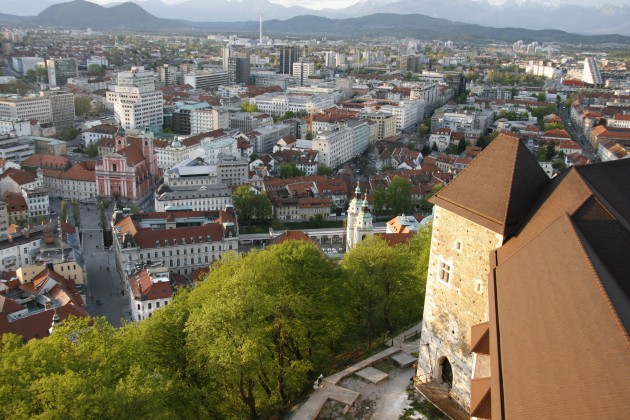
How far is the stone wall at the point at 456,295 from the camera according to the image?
2061 cm

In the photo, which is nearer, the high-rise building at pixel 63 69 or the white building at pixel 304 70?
the high-rise building at pixel 63 69

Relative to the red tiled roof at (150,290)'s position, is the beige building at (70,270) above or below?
below

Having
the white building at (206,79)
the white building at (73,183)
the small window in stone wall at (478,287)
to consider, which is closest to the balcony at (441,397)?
the small window in stone wall at (478,287)

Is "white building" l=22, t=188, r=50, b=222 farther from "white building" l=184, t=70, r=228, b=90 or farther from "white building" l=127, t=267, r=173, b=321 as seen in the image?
"white building" l=184, t=70, r=228, b=90

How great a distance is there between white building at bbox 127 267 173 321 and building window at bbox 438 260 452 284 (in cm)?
2509

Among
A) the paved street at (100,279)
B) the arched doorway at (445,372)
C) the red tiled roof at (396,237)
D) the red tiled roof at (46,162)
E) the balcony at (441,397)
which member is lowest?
the paved street at (100,279)

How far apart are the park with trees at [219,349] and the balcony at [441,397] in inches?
155

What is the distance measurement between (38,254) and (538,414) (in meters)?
48.6

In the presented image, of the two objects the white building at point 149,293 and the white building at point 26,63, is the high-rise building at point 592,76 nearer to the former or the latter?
the white building at point 26,63

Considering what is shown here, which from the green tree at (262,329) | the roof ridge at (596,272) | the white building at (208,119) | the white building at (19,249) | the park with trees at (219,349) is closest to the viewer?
the roof ridge at (596,272)

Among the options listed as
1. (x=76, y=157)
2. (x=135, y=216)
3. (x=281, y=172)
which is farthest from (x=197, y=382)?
(x=76, y=157)

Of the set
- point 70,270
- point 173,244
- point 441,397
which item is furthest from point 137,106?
point 441,397

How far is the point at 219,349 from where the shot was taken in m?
20.9

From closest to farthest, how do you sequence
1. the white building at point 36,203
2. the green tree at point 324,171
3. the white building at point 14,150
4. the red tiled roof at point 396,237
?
the red tiled roof at point 396,237 → the white building at point 36,203 → the white building at point 14,150 → the green tree at point 324,171
